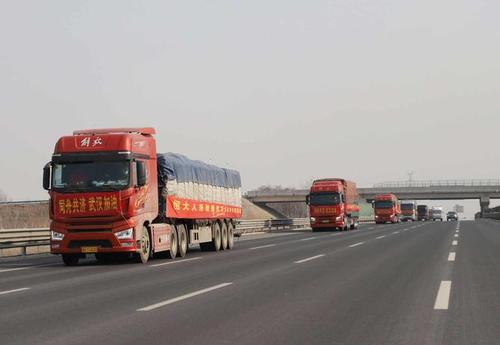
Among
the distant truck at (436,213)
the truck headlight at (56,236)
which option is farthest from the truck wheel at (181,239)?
the distant truck at (436,213)

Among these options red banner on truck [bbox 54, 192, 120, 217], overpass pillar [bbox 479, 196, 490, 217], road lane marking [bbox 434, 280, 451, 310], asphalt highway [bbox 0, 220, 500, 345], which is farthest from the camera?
overpass pillar [bbox 479, 196, 490, 217]

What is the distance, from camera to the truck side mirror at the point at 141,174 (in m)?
17.4

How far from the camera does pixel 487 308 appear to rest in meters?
8.99

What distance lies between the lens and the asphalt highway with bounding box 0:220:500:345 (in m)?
7.18

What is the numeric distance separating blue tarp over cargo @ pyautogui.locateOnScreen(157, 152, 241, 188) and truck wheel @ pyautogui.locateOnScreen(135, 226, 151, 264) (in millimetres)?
1981

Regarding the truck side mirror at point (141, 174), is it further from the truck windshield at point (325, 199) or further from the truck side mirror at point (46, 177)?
the truck windshield at point (325, 199)

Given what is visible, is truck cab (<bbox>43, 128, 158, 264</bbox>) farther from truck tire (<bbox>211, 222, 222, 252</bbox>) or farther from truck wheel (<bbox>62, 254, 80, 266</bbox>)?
truck tire (<bbox>211, 222, 222, 252</bbox>)

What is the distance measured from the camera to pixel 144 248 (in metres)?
18.0

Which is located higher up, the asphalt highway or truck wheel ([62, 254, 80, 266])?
truck wheel ([62, 254, 80, 266])

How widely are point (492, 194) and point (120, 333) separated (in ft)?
349

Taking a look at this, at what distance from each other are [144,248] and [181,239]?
2.99 m

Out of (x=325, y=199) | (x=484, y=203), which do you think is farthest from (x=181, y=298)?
(x=484, y=203)

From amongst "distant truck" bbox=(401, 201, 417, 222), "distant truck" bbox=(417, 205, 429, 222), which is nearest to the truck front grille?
"distant truck" bbox=(401, 201, 417, 222)

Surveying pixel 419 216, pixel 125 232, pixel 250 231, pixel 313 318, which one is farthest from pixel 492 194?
pixel 313 318
